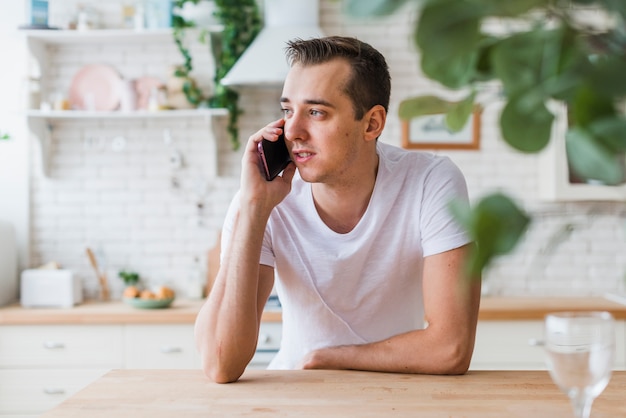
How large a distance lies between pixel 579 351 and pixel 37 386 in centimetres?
303

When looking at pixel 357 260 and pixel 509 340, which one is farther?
pixel 509 340

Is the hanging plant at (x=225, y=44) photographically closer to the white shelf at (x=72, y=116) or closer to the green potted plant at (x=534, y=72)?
the white shelf at (x=72, y=116)

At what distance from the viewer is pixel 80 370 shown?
140 inches

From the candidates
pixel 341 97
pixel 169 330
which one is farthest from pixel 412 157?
pixel 169 330

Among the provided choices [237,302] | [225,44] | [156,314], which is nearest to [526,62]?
[237,302]

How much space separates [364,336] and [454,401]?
64cm

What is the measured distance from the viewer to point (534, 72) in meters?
0.50

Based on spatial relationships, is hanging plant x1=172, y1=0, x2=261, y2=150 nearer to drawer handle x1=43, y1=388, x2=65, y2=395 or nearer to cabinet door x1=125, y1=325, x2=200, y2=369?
cabinet door x1=125, y1=325, x2=200, y2=369

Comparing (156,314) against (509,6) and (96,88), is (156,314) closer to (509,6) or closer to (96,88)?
(96,88)

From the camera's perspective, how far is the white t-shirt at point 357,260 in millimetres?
2121

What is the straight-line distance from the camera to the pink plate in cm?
414

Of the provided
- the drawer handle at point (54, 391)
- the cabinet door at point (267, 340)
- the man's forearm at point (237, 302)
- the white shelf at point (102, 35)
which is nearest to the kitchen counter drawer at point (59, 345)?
the drawer handle at point (54, 391)

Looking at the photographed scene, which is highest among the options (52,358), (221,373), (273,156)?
(273,156)

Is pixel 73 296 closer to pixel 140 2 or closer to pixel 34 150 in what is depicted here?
pixel 34 150
